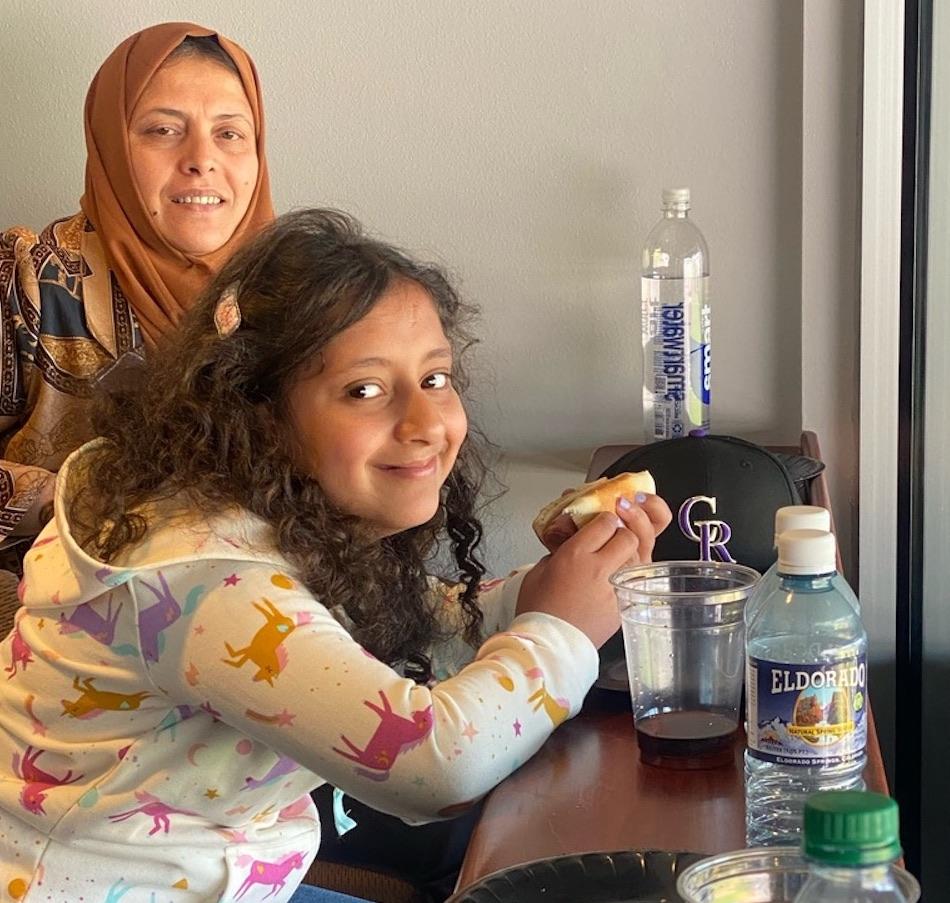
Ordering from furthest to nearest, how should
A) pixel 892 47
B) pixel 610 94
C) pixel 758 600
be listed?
pixel 610 94 → pixel 892 47 → pixel 758 600

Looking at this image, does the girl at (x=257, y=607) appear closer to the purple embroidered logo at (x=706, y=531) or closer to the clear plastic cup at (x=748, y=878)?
the purple embroidered logo at (x=706, y=531)

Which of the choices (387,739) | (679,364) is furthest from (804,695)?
(679,364)

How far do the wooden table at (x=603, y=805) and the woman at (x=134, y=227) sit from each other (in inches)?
40.9

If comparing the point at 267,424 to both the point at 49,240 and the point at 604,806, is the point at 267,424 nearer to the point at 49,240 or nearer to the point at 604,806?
the point at 604,806

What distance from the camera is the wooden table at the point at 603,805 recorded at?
86cm

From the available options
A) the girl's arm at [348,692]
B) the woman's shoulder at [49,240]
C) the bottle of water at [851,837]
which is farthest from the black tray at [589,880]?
the woman's shoulder at [49,240]

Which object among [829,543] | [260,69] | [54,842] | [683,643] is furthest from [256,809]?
[260,69]

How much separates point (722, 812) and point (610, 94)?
1.27 m

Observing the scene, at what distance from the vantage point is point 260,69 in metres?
2.04

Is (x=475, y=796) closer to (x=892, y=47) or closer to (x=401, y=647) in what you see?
(x=401, y=647)

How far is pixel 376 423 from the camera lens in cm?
111

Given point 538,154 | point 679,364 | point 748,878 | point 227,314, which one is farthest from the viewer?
point 538,154

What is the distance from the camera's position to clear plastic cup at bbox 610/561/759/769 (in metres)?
1.00

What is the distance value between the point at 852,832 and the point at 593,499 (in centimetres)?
66
